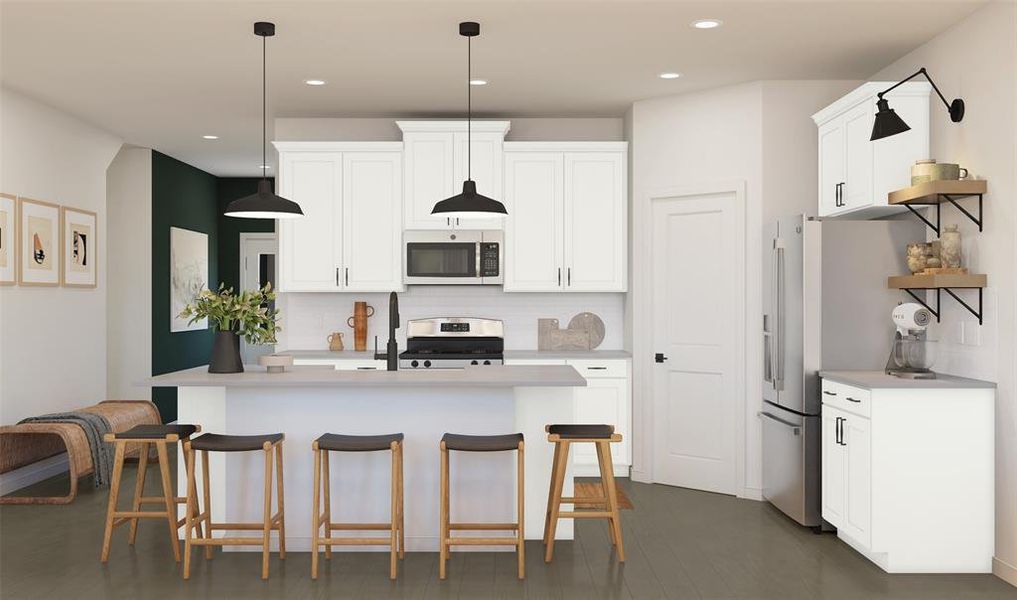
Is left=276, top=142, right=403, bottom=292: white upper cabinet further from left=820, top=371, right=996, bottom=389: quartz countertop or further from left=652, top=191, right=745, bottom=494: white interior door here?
left=820, top=371, right=996, bottom=389: quartz countertop

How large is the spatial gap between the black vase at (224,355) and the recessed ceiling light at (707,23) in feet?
9.71

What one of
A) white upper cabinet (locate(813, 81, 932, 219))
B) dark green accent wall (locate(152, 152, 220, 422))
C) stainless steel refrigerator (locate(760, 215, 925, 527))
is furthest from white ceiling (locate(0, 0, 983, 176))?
dark green accent wall (locate(152, 152, 220, 422))

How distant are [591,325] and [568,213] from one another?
97cm

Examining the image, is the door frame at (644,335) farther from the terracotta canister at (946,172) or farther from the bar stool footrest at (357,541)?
the bar stool footrest at (357,541)

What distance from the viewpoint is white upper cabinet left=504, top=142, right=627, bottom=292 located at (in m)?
6.66

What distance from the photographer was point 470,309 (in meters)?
7.10

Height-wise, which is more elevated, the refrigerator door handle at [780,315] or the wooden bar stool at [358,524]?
the refrigerator door handle at [780,315]

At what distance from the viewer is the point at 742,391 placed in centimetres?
588

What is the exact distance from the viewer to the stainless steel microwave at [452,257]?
670cm

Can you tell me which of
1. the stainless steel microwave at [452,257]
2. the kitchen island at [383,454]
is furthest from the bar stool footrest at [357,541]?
the stainless steel microwave at [452,257]

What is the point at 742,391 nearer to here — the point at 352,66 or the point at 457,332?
the point at 457,332

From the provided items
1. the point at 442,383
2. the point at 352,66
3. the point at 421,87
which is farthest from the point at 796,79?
the point at 442,383

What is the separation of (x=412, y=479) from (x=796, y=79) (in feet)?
11.8

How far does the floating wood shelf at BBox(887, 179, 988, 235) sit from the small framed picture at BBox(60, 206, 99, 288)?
229 inches
